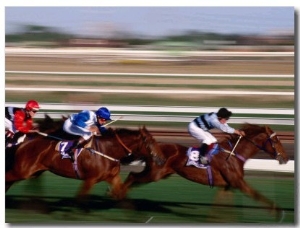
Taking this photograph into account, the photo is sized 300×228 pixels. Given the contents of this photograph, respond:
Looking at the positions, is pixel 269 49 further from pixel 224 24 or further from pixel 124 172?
pixel 124 172

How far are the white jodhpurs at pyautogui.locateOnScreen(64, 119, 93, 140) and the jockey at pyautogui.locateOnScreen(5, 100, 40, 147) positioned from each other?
1.05ft

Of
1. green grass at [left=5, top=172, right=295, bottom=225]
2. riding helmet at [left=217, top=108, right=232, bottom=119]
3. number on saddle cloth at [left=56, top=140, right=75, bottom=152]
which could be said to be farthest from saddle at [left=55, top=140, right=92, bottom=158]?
riding helmet at [left=217, top=108, right=232, bottom=119]

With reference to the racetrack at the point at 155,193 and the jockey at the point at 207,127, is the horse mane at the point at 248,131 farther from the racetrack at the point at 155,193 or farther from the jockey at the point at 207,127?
the racetrack at the point at 155,193

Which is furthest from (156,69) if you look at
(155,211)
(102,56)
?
(155,211)

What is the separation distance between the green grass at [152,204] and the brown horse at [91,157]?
0.08 m

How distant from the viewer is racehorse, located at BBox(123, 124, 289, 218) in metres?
9.18

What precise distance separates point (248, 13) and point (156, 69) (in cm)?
100

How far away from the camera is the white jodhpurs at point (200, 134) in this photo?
918cm

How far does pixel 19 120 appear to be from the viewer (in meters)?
9.30

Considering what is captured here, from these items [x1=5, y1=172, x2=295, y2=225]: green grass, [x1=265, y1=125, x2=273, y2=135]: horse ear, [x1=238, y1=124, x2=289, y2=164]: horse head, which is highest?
[x1=265, y1=125, x2=273, y2=135]: horse ear

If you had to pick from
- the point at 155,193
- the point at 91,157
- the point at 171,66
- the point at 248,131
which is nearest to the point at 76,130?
the point at 91,157

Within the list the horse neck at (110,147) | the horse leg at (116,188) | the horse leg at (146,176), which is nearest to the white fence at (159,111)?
the horse neck at (110,147)

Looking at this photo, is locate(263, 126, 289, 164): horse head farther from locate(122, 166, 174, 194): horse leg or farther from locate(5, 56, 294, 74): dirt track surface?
locate(122, 166, 174, 194): horse leg

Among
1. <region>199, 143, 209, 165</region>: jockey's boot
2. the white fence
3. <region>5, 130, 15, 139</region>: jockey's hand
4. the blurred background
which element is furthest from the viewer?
<region>5, 130, 15, 139</region>: jockey's hand
